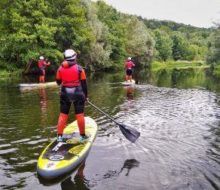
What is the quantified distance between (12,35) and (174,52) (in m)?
119

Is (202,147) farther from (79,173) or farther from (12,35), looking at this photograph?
(12,35)

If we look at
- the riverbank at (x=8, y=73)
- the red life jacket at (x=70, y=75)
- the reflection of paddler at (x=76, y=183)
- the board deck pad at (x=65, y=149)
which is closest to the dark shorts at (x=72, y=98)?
the red life jacket at (x=70, y=75)

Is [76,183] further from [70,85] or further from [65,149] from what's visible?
[70,85]

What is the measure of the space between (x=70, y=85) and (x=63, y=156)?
2194 millimetres

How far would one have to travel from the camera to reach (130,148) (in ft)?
36.8

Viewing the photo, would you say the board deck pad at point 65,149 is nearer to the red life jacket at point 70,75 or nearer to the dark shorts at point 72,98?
the dark shorts at point 72,98

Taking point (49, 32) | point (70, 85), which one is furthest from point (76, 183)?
point (49, 32)

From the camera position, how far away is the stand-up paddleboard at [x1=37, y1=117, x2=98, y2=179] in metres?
8.65

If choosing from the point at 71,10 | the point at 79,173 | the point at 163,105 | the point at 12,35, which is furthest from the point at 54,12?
the point at 79,173

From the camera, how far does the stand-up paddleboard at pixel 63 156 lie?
865 centimetres

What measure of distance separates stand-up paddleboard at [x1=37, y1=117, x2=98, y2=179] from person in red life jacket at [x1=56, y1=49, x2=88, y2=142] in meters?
0.34

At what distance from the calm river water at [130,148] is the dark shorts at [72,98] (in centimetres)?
146

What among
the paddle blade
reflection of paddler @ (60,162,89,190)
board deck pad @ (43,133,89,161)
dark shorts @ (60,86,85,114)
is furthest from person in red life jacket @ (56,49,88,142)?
reflection of paddler @ (60,162,89,190)

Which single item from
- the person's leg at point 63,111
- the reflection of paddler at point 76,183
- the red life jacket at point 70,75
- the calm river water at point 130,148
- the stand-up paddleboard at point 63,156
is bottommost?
the reflection of paddler at point 76,183
